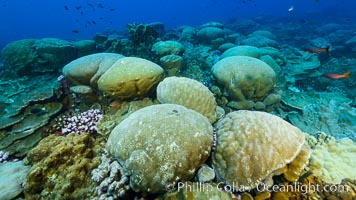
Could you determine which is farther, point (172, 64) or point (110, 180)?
point (172, 64)

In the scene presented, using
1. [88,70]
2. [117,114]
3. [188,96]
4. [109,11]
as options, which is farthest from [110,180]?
[109,11]

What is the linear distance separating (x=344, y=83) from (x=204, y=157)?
814 centimetres

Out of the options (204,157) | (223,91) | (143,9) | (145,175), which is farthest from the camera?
(143,9)

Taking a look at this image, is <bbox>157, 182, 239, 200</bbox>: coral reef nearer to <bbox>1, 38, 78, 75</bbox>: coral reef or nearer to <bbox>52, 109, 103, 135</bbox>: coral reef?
<bbox>52, 109, 103, 135</bbox>: coral reef

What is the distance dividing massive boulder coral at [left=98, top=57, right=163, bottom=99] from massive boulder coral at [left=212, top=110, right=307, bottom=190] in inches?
94.3

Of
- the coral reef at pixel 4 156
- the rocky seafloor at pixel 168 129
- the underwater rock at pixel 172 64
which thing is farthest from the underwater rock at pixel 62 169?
the underwater rock at pixel 172 64

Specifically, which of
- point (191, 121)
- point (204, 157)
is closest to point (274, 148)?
point (204, 157)

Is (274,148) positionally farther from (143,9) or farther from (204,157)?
(143,9)

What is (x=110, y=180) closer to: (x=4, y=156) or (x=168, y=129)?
(x=168, y=129)

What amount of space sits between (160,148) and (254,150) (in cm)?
133

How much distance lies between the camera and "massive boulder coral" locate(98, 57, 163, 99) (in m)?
4.58

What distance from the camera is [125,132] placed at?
10.1 ft

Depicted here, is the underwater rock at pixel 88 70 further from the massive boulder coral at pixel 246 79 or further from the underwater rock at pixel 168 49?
the massive boulder coral at pixel 246 79

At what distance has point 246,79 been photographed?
18.3 ft
